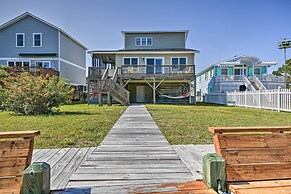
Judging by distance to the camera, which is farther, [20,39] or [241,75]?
[241,75]

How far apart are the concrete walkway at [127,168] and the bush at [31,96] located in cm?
702

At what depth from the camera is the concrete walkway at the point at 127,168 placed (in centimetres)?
279

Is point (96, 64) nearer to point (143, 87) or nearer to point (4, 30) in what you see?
point (143, 87)

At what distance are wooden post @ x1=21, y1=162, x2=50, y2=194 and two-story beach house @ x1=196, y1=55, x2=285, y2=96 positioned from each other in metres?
25.9

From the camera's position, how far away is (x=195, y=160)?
3.86 m

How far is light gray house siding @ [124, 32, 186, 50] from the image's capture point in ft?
78.4

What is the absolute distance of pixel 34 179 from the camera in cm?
225

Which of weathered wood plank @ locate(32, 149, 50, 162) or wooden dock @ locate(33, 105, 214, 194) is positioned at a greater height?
wooden dock @ locate(33, 105, 214, 194)

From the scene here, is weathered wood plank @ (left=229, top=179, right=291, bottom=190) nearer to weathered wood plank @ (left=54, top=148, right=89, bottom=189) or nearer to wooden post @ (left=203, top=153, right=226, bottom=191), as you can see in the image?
wooden post @ (left=203, top=153, right=226, bottom=191)

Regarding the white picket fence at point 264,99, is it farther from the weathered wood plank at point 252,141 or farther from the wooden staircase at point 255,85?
the weathered wood plank at point 252,141

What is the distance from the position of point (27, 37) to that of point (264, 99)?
68.6 feet

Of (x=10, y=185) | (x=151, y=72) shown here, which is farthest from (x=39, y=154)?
(x=151, y=72)

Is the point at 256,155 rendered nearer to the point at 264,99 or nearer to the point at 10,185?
the point at 10,185

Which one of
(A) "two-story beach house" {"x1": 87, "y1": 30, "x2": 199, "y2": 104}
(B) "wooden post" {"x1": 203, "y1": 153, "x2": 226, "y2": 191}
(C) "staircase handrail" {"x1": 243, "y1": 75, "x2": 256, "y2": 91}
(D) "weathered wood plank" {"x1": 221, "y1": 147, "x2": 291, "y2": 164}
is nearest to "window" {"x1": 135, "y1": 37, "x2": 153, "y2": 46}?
(A) "two-story beach house" {"x1": 87, "y1": 30, "x2": 199, "y2": 104}
